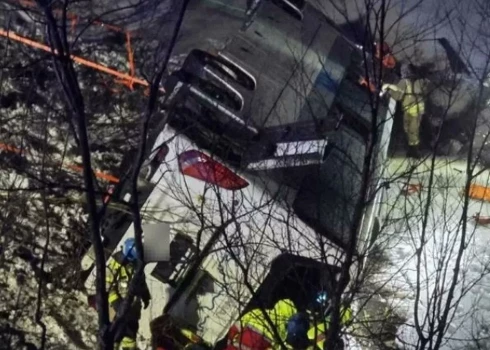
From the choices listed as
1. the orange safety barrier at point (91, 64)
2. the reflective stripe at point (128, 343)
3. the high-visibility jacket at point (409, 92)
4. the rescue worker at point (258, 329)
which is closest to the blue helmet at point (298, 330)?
the rescue worker at point (258, 329)

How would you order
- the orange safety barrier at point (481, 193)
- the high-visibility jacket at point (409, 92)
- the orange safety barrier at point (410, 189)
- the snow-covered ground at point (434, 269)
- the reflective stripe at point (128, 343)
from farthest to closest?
the high-visibility jacket at point (409, 92) < the orange safety barrier at point (481, 193) < the snow-covered ground at point (434, 269) < the reflective stripe at point (128, 343) < the orange safety barrier at point (410, 189)

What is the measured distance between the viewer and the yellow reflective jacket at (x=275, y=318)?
26.6 feet

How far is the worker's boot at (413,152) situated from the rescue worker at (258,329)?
3059mm

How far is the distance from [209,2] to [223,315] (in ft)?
17.2

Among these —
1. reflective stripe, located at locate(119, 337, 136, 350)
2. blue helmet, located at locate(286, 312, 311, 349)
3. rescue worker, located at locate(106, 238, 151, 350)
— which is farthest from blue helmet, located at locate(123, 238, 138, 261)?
blue helmet, located at locate(286, 312, 311, 349)

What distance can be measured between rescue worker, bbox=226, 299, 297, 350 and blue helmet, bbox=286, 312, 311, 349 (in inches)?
4.0

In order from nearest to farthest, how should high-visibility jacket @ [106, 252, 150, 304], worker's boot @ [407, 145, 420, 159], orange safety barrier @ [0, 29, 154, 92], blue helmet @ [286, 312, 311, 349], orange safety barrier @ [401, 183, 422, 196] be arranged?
blue helmet @ [286, 312, 311, 349], orange safety barrier @ [401, 183, 422, 196], high-visibility jacket @ [106, 252, 150, 304], worker's boot @ [407, 145, 420, 159], orange safety barrier @ [0, 29, 154, 92]

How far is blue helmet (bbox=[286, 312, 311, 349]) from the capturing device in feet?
26.3

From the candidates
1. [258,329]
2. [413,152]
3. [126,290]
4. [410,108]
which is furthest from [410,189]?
[126,290]

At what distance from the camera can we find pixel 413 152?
424 inches

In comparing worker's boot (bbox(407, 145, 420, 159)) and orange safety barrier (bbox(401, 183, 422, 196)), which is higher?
worker's boot (bbox(407, 145, 420, 159))

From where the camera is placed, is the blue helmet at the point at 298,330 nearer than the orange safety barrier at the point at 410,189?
Yes

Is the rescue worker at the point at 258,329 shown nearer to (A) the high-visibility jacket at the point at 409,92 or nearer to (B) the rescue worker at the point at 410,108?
(B) the rescue worker at the point at 410,108

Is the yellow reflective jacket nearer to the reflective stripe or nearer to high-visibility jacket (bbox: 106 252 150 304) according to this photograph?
high-visibility jacket (bbox: 106 252 150 304)
